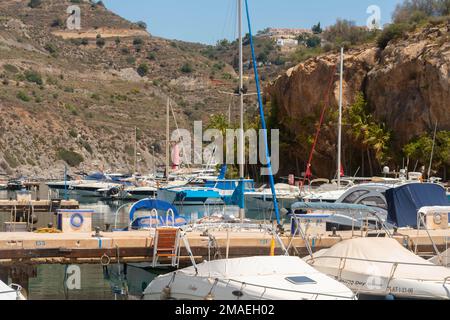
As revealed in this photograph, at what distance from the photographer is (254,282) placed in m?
16.4

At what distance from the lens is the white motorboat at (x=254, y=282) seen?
16.1 m

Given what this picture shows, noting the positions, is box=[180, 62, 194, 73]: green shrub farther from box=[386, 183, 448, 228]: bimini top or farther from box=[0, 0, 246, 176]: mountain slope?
box=[386, 183, 448, 228]: bimini top

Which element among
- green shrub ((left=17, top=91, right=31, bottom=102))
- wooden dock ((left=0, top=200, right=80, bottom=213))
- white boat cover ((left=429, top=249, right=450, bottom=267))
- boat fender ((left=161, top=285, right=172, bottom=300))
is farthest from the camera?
green shrub ((left=17, top=91, right=31, bottom=102))

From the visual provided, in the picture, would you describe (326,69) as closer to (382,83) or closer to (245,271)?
(382,83)

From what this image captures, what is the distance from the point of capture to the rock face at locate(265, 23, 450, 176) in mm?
55812

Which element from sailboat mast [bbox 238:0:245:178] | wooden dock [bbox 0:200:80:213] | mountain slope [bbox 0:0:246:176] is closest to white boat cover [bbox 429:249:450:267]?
sailboat mast [bbox 238:0:245:178]

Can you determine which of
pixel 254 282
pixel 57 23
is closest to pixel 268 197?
pixel 254 282

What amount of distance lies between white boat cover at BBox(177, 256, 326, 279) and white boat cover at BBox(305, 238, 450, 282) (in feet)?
7.09

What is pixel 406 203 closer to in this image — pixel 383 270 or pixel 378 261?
pixel 378 261

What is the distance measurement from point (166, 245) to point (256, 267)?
6.03m

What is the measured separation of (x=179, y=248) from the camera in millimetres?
22375

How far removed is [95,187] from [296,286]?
56.9 m

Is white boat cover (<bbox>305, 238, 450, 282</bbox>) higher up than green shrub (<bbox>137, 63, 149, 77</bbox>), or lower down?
lower down

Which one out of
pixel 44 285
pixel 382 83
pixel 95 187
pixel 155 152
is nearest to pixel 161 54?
pixel 155 152
